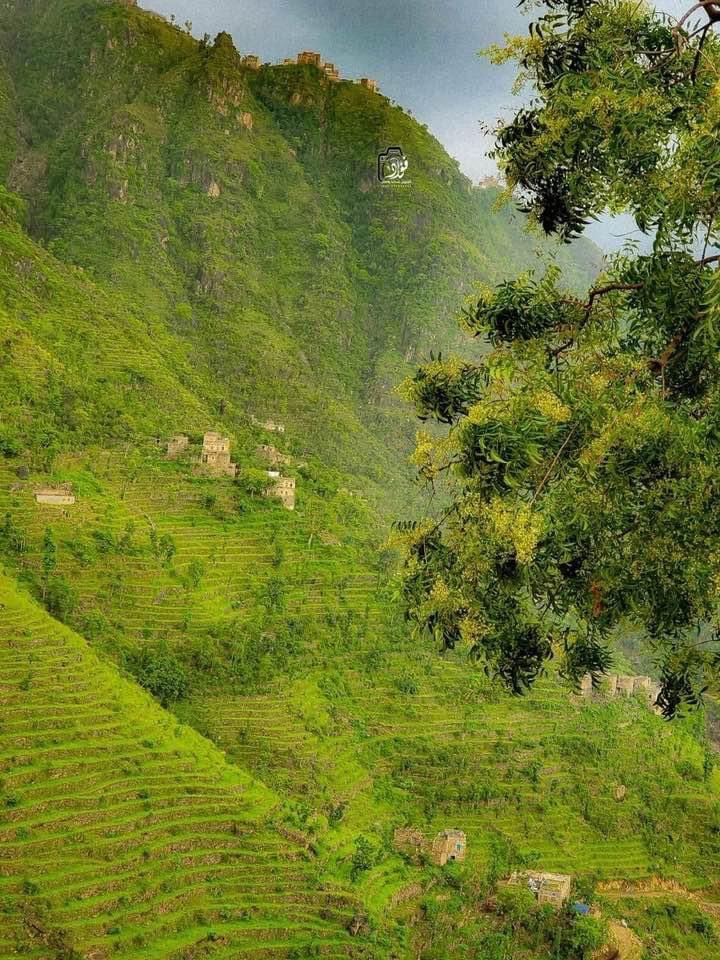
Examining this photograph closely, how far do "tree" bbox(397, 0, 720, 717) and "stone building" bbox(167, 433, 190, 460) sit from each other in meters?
32.6

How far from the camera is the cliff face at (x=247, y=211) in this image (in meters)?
58.2

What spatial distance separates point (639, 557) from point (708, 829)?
31561mm

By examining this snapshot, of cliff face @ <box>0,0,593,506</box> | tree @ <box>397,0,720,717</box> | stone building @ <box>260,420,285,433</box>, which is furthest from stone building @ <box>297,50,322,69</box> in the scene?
tree @ <box>397,0,720,717</box>

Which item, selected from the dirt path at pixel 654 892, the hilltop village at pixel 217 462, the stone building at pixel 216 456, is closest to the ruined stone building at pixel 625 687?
the dirt path at pixel 654 892

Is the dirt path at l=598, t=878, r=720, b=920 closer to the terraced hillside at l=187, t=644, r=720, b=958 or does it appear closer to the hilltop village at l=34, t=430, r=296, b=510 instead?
Answer: the terraced hillside at l=187, t=644, r=720, b=958

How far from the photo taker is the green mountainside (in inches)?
777

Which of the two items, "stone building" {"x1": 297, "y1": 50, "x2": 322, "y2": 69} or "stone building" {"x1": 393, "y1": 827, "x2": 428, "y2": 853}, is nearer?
"stone building" {"x1": 393, "y1": 827, "x2": 428, "y2": 853}

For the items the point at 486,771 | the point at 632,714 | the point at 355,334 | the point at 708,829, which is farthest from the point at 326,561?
the point at 355,334

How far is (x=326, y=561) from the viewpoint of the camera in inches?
1380

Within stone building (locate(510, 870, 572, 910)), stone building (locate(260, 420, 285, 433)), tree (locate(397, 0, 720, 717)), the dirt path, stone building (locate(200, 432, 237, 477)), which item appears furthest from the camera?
stone building (locate(260, 420, 285, 433))

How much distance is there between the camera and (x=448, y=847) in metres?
25.6

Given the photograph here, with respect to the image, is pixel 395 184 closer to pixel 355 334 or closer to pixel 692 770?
pixel 355 334

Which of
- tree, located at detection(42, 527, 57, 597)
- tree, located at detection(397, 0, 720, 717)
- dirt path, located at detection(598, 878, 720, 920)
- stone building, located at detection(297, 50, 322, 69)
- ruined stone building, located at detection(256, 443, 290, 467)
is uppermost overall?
stone building, located at detection(297, 50, 322, 69)

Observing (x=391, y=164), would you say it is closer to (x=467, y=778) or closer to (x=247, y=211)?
(x=467, y=778)
